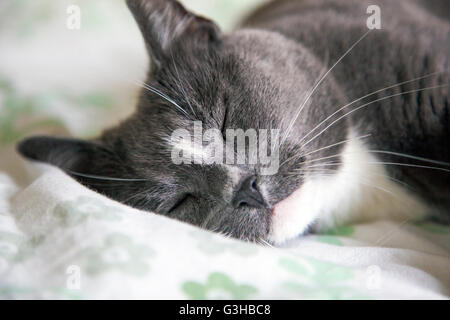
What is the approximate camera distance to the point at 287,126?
3.72ft

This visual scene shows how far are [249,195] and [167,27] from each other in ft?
1.97

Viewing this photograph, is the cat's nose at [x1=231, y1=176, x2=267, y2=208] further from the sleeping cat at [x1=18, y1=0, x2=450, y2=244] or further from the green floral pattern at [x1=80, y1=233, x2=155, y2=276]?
the green floral pattern at [x1=80, y1=233, x2=155, y2=276]

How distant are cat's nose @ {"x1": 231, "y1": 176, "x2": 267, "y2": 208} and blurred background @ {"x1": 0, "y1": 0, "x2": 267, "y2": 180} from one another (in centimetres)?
86

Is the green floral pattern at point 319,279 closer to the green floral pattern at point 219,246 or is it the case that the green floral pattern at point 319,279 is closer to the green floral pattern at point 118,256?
the green floral pattern at point 219,246

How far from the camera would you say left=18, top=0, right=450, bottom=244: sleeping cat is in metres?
1.08

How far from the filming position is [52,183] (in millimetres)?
1068

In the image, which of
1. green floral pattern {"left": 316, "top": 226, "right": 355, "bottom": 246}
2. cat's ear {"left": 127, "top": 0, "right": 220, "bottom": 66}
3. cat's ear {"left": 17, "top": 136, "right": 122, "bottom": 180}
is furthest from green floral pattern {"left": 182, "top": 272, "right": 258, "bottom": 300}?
cat's ear {"left": 127, "top": 0, "right": 220, "bottom": 66}

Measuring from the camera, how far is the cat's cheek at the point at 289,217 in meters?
1.06

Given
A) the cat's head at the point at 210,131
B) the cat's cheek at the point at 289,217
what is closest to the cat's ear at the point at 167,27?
the cat's head at the point at 210,131

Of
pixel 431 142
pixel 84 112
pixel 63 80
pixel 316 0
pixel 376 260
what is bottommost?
pixel 376 260

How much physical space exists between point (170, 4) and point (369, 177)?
0.79 metres
